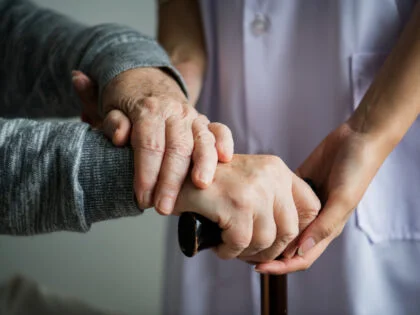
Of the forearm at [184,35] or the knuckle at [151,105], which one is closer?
the knuckle at [151,105]

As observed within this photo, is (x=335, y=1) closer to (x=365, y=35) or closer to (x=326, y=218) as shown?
(x=365, y=35)

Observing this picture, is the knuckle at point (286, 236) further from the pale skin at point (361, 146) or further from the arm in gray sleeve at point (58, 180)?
the arm in gray sleeve at point (58, 180)

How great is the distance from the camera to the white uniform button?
2.15 feet

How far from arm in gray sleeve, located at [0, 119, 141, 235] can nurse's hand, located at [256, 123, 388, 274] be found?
0.17 m

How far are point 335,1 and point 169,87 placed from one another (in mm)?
268

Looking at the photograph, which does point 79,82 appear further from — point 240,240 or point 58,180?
point 240,240

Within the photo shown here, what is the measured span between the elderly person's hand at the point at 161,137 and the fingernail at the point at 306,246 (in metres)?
0.13

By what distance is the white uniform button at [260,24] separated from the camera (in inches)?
25.8

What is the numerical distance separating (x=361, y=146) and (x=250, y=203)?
193 millimetres

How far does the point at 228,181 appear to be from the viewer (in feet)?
1.37

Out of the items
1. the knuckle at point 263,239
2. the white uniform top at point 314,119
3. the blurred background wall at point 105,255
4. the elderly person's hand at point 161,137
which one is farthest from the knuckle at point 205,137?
the blurred background wall at point 105,255

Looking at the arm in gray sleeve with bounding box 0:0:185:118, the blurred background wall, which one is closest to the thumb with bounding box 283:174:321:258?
the arm in gray sleeve with bounding box 0:0:185:118

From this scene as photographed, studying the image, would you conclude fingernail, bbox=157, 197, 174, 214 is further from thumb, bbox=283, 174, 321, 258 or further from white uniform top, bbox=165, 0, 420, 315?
white uniform top, bbox=165, 0, 420, 315

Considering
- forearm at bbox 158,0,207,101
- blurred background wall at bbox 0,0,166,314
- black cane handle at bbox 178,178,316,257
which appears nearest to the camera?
black cane handle at bbox 178,178,316,257
